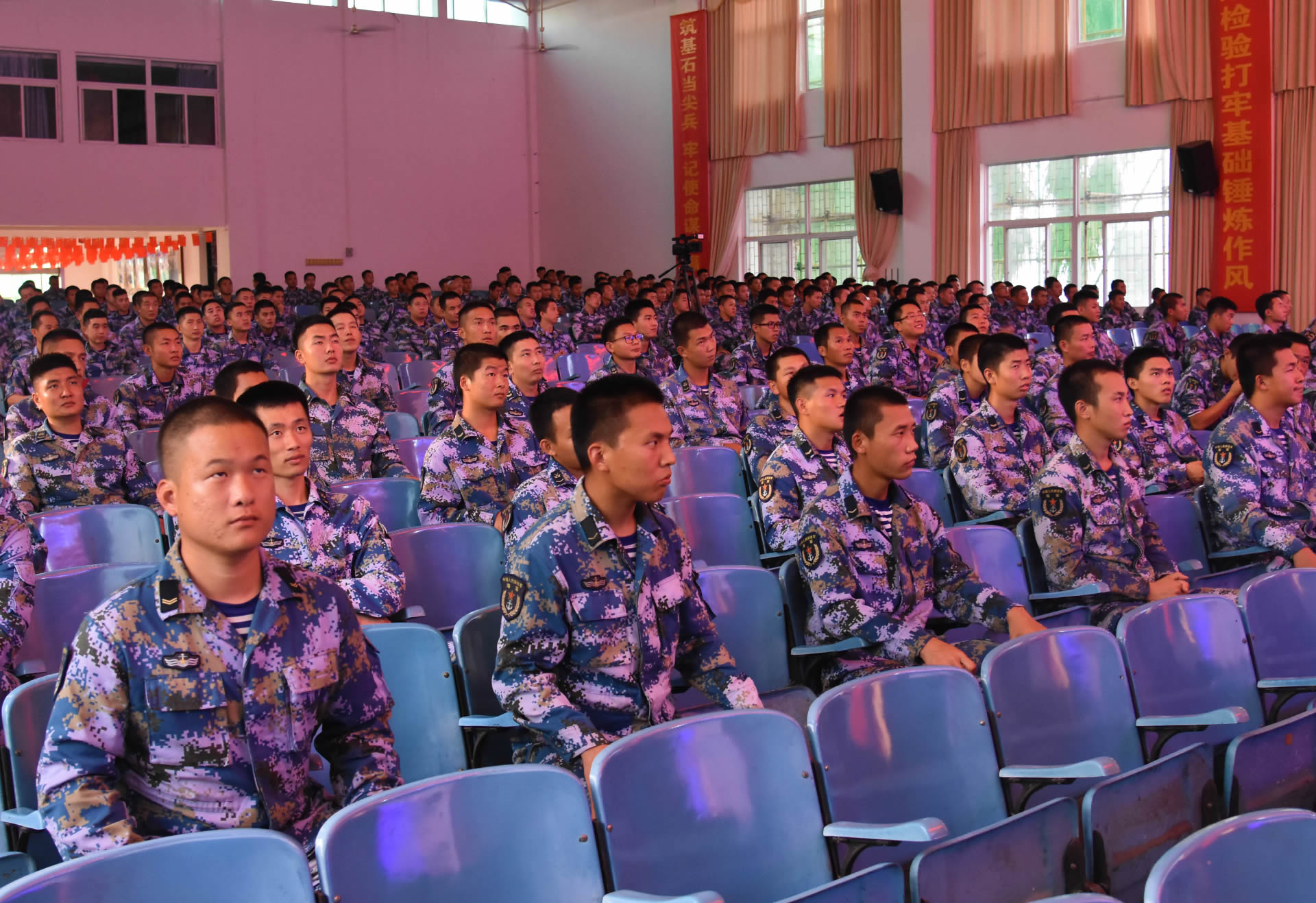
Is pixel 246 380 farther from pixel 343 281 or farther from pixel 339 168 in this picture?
pixel 339 168

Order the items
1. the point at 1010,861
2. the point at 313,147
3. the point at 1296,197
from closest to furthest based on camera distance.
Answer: the point at 1010,861 < the point at 1296,197 < the point at 313,147

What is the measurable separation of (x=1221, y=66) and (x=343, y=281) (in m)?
9.92

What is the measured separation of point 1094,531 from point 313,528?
2.36 meters

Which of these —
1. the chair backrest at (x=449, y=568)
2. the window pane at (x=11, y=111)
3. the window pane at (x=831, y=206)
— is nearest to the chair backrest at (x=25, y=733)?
the chair backrest at (x=449, y=568)

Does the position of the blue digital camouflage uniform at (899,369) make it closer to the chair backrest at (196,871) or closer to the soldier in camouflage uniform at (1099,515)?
the soldier in camouflage uniform at (1099,515)

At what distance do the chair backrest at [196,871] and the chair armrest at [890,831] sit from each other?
86 cm

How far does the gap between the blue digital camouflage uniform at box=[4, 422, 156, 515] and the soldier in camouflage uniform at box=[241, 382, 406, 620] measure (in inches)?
83.5

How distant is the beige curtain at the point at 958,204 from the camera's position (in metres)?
14.4

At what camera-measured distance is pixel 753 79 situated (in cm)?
1661

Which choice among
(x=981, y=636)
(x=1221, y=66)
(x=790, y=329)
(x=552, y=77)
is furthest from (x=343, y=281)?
(x=981, y=636)

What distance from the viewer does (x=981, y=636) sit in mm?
3541

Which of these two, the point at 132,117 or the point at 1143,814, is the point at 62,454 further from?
the point at 132,117

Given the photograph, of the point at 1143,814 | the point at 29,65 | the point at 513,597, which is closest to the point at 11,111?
the point at 29,65

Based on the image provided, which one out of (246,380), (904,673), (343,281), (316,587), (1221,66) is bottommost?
(904,673)
